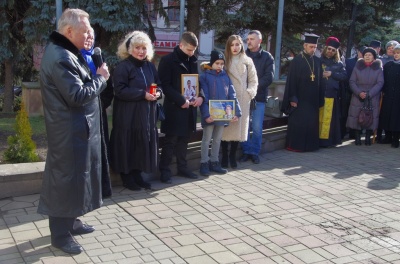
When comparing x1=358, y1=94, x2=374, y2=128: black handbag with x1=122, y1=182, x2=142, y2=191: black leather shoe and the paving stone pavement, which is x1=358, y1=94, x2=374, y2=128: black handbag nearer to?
the paving stone pavement

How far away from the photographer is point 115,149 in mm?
5516

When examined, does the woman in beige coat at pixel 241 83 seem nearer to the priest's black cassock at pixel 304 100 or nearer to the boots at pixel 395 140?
the priest's black cassock at pixel 304 100

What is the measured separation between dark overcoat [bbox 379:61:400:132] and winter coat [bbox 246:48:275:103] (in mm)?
2622

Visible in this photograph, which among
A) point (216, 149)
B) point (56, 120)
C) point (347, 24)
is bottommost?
point (216, 149)

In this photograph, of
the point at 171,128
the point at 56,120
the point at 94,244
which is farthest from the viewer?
the point at 171,128

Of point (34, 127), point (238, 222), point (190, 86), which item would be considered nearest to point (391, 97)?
point (190, 86)

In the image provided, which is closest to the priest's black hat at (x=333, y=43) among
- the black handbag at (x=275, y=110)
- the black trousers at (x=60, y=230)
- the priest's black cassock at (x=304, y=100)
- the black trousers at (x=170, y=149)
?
the priest's black cassock at (x=304, y=100)

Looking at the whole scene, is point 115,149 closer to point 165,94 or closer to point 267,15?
point 165,94

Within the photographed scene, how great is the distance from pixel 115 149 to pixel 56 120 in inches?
69.6

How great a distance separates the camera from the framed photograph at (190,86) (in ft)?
19.6

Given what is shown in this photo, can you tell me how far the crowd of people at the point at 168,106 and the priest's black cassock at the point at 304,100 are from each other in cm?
2

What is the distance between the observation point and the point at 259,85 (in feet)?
23.4

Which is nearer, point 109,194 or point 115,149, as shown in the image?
point 109,194

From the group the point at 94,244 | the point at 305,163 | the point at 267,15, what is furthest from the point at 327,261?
the point at 267,15
